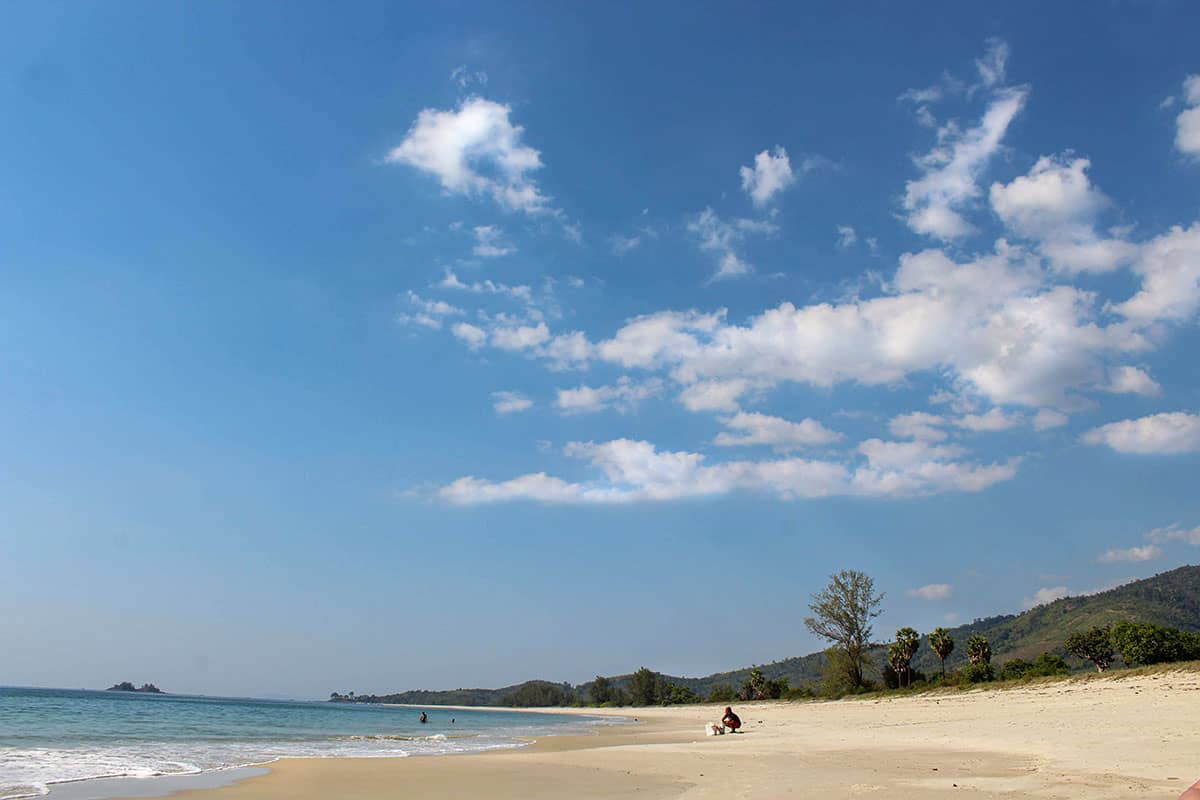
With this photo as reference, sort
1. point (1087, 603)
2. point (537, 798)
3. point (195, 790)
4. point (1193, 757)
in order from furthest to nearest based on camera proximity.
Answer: point (1087, 603)
point (195, 790)
point (1193, 757)
point (537, 798)

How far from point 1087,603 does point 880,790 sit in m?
156

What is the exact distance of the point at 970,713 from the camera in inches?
1276

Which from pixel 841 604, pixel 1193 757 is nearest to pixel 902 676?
pixel 841 604

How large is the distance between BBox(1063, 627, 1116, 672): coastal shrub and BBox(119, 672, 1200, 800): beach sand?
1248 inches

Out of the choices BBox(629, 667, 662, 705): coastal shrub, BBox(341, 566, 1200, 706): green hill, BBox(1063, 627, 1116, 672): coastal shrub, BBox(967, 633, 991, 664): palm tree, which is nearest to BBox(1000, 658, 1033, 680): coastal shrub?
BBox(967, 633, 991, 664): palm tree

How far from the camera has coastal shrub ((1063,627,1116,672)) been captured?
56.0m

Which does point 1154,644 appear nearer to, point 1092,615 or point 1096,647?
point 1096,647

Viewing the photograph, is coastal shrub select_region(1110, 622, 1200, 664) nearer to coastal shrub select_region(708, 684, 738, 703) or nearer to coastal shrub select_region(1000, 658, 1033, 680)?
coastal shrub select_region(1000, 658, 1033, 680)

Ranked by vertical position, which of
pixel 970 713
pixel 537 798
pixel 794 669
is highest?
pixel 537 798

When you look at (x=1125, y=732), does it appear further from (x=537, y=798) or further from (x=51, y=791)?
(x=51, y=791)

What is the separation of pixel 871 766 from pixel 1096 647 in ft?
175

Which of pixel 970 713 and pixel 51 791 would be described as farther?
pixel 970 713

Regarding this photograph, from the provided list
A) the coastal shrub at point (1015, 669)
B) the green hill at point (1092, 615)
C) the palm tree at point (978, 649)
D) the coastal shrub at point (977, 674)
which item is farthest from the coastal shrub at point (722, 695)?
the coastal shrub at point (977, 674)

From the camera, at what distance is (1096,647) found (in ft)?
189
